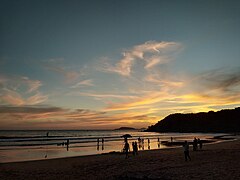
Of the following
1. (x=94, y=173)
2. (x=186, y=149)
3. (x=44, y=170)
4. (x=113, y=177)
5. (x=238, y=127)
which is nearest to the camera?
(x=113, y=177)

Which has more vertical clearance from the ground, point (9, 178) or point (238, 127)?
point (238, 127)

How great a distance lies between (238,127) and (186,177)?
→ 666ft

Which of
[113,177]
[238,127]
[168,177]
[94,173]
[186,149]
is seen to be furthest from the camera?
[238,127]

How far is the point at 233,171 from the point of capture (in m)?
15.6

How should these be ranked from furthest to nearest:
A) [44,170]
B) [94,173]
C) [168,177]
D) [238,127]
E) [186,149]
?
[238,127], [186,149], [44,170], [94,173], [168,177]

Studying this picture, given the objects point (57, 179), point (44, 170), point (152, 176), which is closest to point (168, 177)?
point (152, 176)

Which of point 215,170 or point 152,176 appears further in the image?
point 215,170

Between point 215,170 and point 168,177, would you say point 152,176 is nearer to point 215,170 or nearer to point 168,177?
point 168,177

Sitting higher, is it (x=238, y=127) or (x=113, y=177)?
(x=238, y=127)

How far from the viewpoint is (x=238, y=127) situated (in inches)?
7766

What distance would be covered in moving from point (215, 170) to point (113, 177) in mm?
6340

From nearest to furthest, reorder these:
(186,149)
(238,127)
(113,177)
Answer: (113,177) < (186,149) < (238,127)

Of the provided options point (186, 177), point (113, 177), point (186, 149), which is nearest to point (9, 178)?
point (113, 177)

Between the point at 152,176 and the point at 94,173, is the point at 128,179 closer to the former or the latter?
the point at 152,176
